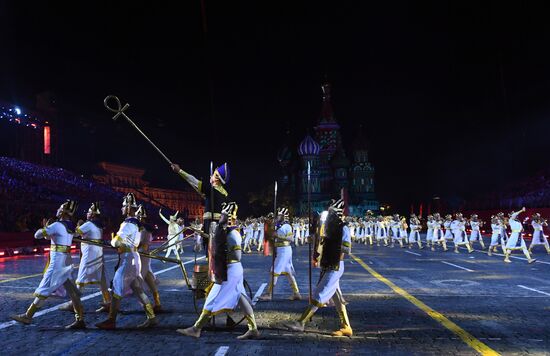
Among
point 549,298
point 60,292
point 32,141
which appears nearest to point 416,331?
point 549,298

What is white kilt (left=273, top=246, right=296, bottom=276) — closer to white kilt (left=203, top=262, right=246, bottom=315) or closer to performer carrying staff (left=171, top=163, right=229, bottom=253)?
performer carrying staff (left=171, top=163, right=229, bottom=253)

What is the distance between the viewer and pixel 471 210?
2277 inches

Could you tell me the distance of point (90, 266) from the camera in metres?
10.5

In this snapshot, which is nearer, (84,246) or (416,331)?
(416,331)

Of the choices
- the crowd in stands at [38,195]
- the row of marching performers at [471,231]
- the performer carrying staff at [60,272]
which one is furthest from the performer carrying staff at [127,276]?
the crowd in stands at [38,195]

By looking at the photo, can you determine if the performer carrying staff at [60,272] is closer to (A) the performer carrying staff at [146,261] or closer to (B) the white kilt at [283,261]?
(A) the performer carrying staff at [146,261]

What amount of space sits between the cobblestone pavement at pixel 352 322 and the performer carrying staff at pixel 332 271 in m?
0.23

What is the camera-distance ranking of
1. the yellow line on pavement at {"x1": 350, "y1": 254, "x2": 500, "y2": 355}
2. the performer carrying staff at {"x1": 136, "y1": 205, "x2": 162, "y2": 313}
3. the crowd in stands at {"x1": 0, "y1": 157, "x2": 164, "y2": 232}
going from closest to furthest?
the yellow line on pavement at {"x1": 350, "y1": 254, "x2": 500, "y2": 355} < the performer carrying staff at {"x1": 136, "y1": 205, "x2": 162, "y2": 313} < the crowd in stands at {"x1": 0, "y1": 157, "x2": 164, "y2": 232}

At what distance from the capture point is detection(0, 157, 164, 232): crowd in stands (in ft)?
96.9

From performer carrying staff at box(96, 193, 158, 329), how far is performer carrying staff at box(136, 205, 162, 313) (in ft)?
2.44

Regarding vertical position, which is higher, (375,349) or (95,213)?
(95,213)

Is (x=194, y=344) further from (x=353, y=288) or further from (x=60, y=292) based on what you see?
(x=353, y=288)

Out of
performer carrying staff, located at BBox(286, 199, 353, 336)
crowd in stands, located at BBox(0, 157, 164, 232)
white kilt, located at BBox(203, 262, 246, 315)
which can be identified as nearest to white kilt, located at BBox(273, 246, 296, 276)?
performer carrying staff, located at BBox(286, 199, 353, 336)

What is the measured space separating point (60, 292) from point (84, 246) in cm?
183
